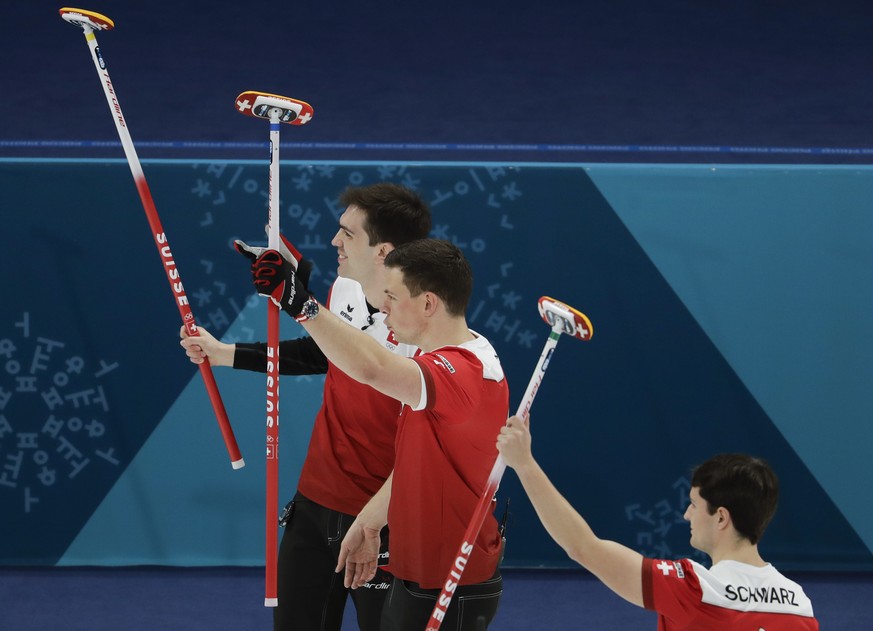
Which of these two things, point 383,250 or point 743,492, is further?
point 383,250

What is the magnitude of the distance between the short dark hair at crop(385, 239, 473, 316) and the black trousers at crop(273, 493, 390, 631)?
91cm

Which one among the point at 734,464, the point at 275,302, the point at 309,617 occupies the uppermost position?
the point at 275,302

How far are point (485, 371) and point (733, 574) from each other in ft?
2.55

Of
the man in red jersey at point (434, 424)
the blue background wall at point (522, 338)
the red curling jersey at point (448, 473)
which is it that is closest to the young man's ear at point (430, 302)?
the man in red jersey at point (434, 424)

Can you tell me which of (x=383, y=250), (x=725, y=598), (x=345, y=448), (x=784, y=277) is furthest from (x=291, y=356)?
(x=784, y=277)

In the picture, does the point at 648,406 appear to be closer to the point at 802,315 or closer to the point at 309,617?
the point at 802,315

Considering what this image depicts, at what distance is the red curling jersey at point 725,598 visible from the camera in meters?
2.80

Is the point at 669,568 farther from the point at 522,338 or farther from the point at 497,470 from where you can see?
the point at 522,338

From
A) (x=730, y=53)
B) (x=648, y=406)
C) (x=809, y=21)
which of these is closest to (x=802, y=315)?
(x=648, y=406)

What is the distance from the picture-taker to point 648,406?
549 cm

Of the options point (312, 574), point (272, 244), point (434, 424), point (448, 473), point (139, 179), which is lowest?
point (312, 574)

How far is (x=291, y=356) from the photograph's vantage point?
13.2ft

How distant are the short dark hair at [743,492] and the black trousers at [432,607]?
66 centimetres

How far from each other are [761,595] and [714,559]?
170mm
